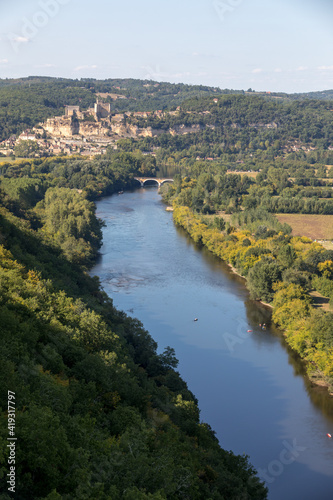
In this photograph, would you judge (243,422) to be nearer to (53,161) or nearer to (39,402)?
(39,402)

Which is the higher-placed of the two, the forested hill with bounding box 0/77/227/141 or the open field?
the forested hill with bounding box 0/77/227/141

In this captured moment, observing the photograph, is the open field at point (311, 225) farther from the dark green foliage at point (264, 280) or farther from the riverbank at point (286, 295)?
the dark green foliage at point (264, 280)

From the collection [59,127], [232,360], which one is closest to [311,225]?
[232,360]

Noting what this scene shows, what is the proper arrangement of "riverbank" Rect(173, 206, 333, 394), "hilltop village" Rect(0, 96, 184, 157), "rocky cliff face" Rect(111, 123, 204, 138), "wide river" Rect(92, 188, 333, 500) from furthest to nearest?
"rocky cliff face" Rect(111, 123, 204, 138) < "hilltop village" Rect(0, 96, 184, 157) < "riverbank" Rect(173, 206, 333, 394) < "wide river" Rect(92, 188, 333, 500)

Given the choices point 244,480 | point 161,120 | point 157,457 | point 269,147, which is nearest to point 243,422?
point 244,480

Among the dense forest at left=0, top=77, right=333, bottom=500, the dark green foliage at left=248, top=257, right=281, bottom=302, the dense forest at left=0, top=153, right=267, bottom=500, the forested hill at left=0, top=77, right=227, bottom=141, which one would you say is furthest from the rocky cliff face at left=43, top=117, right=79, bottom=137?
the dense forest at left=0, top=153, right=267, bottom=500

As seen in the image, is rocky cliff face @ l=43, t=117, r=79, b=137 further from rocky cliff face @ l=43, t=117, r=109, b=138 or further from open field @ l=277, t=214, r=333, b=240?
open field @ l=277, t=214, r=333, b=240

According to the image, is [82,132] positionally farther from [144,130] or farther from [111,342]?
[111,342]
